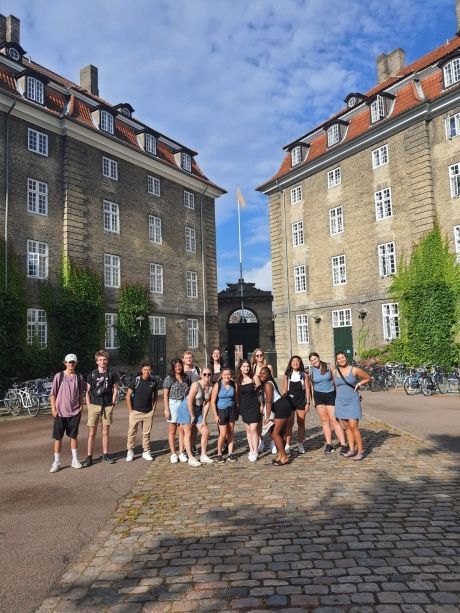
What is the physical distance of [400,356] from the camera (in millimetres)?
25594

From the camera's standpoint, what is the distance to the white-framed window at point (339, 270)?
2962cm

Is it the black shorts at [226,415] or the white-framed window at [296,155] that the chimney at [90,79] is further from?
the black shorts at [226,415]

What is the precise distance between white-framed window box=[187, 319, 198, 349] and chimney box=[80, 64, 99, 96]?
17.3 metres

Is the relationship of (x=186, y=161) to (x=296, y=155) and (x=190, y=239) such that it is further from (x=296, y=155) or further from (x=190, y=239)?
(x=296, y=155)

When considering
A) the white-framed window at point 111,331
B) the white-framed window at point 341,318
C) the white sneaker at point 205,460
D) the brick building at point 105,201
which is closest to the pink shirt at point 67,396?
the white sneaker at point 205,460

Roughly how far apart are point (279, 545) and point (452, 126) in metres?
25.1

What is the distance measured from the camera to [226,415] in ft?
29.3

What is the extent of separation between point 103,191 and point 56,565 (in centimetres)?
2499

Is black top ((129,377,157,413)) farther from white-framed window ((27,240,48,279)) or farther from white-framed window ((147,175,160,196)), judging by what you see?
white-framed window ((147,175,160,196))

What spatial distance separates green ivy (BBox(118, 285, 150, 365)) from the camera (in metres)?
27.1

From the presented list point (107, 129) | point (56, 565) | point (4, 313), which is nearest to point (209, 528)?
point (56, 565)

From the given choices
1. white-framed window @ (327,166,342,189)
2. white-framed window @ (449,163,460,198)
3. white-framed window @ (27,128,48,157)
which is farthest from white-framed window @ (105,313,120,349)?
white-framed window @ (449,163,460,198)

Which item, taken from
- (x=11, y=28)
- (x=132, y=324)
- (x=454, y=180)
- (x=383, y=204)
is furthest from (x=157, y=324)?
(x=11, y=28)

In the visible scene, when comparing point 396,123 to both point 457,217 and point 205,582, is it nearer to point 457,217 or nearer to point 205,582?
point 457,217
